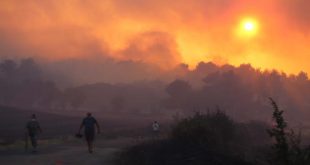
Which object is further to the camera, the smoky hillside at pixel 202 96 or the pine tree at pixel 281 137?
the smoky hillside at pixel 202 96

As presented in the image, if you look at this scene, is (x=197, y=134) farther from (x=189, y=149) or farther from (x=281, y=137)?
(x=281, y=137)

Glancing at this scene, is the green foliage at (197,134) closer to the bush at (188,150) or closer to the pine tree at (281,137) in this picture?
the bush at (188,150)

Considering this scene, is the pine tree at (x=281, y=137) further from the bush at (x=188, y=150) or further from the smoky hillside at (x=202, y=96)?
the smoky hillside at (x=202, y=96)

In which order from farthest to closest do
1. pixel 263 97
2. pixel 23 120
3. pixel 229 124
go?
pixel 263 97 → pixel 23 120 → pixel 229 124

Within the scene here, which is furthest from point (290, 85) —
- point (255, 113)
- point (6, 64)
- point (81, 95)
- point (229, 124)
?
point (229, 124)

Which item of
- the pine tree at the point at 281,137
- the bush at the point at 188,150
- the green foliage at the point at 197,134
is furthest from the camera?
the green foliage at the point at 197,134

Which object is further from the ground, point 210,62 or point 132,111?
point 210,62

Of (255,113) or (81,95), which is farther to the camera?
(81,95)

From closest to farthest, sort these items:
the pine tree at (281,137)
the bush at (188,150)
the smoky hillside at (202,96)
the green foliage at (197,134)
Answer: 1. the pine tree at (281,137)
2. the bush at (188,150)
3. the green foliage at (197,134)
4. the smoky hillside at (202,96)

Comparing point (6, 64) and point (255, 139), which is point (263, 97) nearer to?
point (255, 139)

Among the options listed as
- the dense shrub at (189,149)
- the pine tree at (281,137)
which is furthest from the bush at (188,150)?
the pine tree at (281,137)

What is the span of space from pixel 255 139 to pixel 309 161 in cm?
2676

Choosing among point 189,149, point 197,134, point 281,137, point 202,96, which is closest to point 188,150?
point 189,149

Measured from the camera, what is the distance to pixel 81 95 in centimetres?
15312
